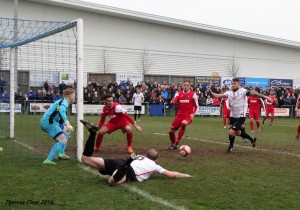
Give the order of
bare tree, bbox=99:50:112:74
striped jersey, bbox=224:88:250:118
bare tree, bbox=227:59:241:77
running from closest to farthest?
striped jersey, bbox=224:88:250:118
bare tree, bbox=99:50:112:74
bare tree, bbox=227:59:241:77

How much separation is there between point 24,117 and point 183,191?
1650 centimetres

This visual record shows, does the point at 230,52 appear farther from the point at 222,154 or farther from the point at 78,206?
the point at 78,206

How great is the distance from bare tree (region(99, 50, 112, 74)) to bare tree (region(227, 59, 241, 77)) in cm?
1538

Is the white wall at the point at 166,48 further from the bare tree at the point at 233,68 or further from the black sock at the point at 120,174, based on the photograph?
the black sock at the point at 120,174

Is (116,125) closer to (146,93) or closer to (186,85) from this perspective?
(186,85)

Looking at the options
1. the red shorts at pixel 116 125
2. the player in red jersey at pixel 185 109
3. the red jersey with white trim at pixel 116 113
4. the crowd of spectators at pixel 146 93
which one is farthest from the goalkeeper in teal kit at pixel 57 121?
the crowd of spectators at pixel 146 93

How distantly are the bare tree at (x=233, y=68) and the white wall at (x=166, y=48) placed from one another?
47cm

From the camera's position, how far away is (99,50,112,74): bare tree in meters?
42.8

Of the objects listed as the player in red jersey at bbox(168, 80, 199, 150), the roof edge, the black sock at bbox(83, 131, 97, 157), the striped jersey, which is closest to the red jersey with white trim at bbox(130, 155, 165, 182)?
the black sock at bbox(83, 131, 97, 157)

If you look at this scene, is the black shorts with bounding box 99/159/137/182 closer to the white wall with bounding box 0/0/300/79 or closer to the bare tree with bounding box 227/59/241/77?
the white wall with bounding box 0/0/300/79

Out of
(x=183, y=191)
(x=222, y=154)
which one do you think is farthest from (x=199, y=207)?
(x=222, y=154)

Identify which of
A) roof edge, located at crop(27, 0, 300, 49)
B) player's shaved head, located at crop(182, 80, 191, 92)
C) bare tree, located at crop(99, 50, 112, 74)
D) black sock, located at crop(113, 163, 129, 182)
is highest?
roof edge, located at crop(27, 0, 300, 49)

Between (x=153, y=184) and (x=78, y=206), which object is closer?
(x=78, y=206)

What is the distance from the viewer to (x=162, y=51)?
46906mm
